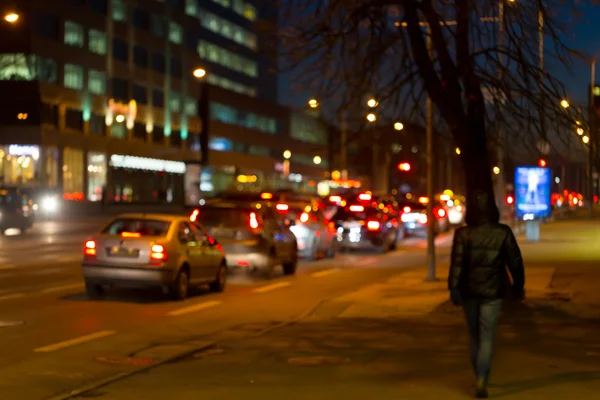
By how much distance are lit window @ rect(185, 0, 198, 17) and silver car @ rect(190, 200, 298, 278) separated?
2915 inches

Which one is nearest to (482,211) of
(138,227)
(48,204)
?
(138,227)

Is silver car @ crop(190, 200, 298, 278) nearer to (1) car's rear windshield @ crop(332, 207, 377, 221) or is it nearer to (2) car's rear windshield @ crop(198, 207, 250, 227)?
(2) car's rear windshield @ crop(198, 207, 250, 227)

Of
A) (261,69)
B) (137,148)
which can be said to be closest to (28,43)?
(137,148)

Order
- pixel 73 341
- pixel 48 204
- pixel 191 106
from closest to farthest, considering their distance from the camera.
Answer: pixel 73 341 → pixel 48 204 → pixel 191 106

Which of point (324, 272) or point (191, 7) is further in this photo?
point (191, 7)

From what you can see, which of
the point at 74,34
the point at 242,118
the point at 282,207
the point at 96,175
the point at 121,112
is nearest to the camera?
the point at 282,207

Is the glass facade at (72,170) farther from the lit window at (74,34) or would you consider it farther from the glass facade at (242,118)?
the glass facade at (242,118)

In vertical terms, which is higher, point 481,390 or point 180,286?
point 180,286

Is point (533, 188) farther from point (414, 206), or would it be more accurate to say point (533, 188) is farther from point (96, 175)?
point (96, 175)

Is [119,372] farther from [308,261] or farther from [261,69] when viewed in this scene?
[261,69]

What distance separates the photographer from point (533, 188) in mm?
37281

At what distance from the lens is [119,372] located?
1089 cm

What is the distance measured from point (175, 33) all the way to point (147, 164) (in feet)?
38.5

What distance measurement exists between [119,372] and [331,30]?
6885 mm
